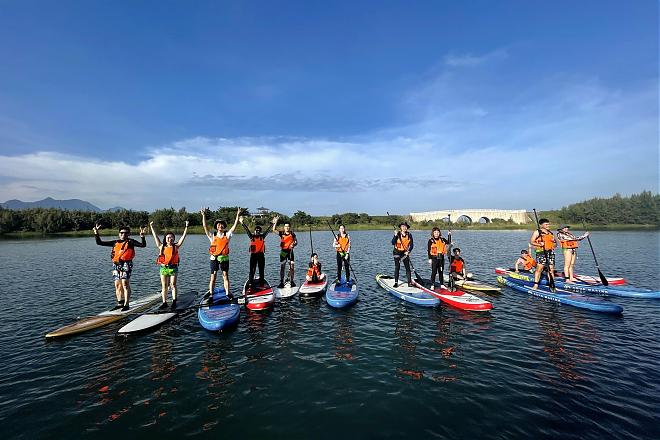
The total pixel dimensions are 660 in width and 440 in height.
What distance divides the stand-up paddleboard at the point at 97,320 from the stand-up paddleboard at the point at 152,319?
1159 millimetres

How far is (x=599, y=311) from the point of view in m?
14.2

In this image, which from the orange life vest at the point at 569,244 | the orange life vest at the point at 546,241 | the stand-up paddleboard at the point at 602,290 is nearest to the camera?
the stand-up paddleboard at the point at 602,290

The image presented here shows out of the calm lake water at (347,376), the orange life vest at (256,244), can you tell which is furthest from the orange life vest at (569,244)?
the orange life vest at (256,244)

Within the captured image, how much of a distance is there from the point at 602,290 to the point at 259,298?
18734 mm

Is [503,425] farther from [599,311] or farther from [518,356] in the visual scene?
[599,311]

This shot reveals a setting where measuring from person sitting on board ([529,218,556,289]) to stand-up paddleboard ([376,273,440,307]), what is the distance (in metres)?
7.00

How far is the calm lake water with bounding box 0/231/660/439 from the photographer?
22.1ft

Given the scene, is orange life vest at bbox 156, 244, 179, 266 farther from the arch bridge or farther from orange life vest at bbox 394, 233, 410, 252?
the arch bridge

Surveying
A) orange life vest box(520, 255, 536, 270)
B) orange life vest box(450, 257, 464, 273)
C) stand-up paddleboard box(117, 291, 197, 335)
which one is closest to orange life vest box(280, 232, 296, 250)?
stand-up paddleboard box(117, 291, 197, 335)

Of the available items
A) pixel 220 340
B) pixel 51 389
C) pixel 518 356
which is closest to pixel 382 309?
pixel 518 356

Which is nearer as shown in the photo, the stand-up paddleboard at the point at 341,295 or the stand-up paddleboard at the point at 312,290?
the stand-up paddleboard at the point at 341,295

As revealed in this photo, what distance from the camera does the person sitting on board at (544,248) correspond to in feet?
56.6

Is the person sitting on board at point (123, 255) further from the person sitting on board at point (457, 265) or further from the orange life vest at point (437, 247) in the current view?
the person sitting on board at point (457, 265)

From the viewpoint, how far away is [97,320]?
1267cm
